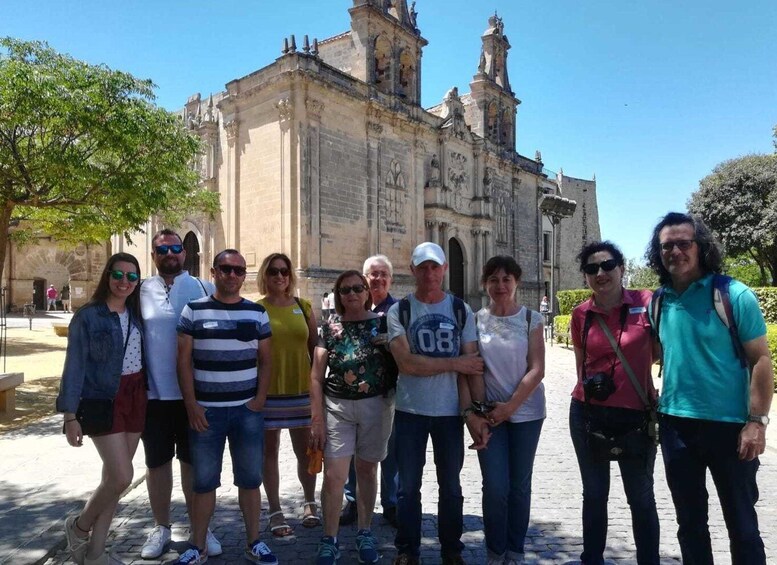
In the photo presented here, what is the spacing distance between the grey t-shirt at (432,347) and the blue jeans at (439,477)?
7 centimetres

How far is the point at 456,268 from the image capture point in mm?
27328

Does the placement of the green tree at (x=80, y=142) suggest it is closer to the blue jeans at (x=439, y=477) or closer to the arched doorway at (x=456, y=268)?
the blue jeans at (x=439, y=477)

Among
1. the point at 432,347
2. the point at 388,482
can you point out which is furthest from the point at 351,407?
the point at 388,482

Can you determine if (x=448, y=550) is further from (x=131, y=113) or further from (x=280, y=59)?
(x=280, y=59)

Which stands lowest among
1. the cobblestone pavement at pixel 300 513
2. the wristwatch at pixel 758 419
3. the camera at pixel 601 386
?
the cobblestone pavement at pixel 300 513

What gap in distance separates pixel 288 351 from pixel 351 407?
72 cm

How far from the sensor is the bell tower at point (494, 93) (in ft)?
99.0

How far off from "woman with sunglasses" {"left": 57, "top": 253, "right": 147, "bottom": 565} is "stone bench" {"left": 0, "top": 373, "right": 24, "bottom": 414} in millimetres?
5411

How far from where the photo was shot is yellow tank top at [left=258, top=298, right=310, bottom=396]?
3818 millimetres

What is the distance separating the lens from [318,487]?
4984mm

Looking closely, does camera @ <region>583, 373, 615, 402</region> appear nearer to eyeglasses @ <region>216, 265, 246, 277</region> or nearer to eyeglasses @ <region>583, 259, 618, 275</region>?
eyeglasses @ <region>583, 259, 618, 275</region>

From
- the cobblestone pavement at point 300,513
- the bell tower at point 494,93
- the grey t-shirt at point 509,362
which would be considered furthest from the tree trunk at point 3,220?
the bell tower at point 494,93

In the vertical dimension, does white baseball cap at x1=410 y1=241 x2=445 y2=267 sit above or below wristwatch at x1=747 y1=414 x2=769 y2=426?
above

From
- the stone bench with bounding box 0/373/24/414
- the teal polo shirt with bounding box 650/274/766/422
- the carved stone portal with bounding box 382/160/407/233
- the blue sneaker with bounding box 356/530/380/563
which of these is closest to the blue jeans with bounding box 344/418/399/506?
the blue sneaker with bounding box 356/530/380/563
